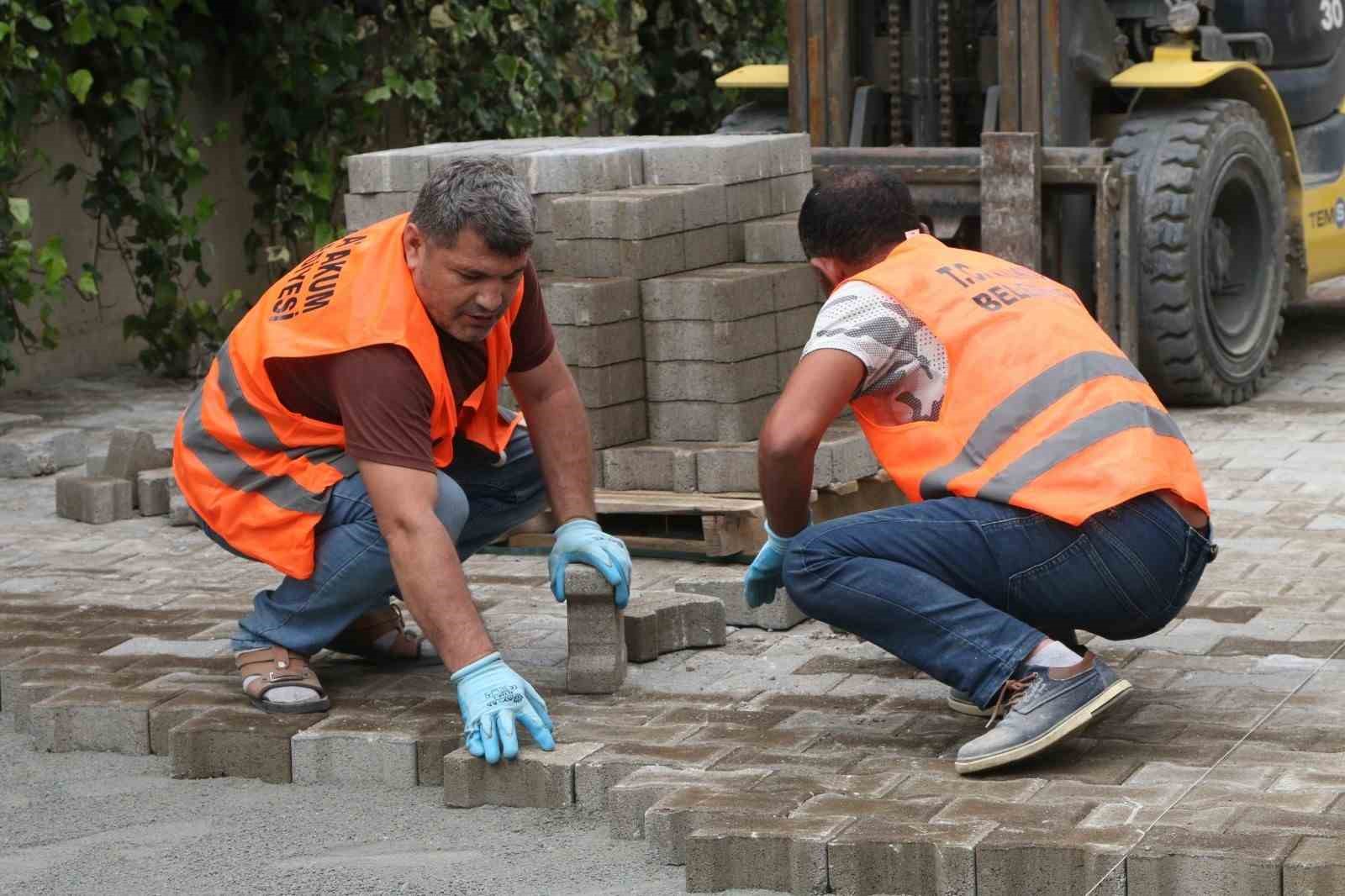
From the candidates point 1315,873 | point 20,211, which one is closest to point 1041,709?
point 1315,873

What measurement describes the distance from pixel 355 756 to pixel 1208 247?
5.67m

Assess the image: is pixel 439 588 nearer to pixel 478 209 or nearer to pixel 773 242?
pixel 478 209

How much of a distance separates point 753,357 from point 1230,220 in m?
3.99

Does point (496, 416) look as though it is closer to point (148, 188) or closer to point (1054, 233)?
point (1054, 233)

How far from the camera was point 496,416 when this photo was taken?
4.98 metres

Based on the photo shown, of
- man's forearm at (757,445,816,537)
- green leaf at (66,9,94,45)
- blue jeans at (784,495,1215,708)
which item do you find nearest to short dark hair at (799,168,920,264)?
man's forearm at (757,445,816,537)

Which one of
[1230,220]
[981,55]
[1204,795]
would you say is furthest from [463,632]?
[1230,220]

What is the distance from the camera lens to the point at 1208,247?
354 inches

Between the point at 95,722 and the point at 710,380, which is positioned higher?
the point at 710,380

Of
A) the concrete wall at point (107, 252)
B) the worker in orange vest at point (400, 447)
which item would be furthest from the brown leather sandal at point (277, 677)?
the concrete wall at point (107, 252)

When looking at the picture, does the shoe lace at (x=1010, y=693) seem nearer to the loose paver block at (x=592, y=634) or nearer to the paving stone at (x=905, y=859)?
the paving stone at (x=905, y=859)

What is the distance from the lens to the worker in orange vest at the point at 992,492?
4.12 metres

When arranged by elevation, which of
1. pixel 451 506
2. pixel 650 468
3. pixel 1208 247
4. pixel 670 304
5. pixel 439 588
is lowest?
pixel 650 468

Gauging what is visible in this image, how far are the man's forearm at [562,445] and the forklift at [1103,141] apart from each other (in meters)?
3.72
